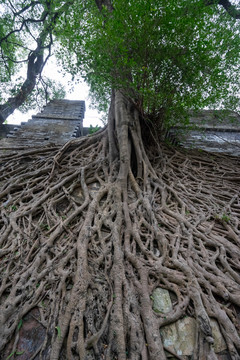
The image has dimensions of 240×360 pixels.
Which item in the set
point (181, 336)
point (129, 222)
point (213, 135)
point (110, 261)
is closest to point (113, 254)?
point (110, 261)

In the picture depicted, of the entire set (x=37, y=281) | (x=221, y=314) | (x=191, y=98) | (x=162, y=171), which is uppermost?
(x=191, y=98)

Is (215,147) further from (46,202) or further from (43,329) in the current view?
(43,329)

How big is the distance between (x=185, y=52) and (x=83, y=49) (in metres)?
2.05

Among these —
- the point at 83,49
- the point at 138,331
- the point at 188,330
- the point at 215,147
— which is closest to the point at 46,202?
the point at 138,331

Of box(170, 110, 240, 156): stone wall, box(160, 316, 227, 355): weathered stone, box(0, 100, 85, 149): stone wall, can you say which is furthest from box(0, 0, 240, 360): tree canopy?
box(0, 100, 85, 149): stone wall

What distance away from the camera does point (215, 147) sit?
6.29 metres

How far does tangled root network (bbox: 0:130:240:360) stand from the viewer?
157cm

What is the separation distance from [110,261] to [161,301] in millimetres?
644

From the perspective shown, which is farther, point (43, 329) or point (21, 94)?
point (21, 94)

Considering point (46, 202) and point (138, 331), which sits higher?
point (46, 202)

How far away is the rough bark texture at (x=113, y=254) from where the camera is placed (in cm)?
159

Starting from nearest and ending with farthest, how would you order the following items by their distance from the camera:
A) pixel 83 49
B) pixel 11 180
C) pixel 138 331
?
pixel 138 331
pixel 11 180
pixel 83 49

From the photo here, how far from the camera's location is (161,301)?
188cm

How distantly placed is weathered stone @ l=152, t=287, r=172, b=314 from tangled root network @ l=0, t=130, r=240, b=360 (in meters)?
0.05
